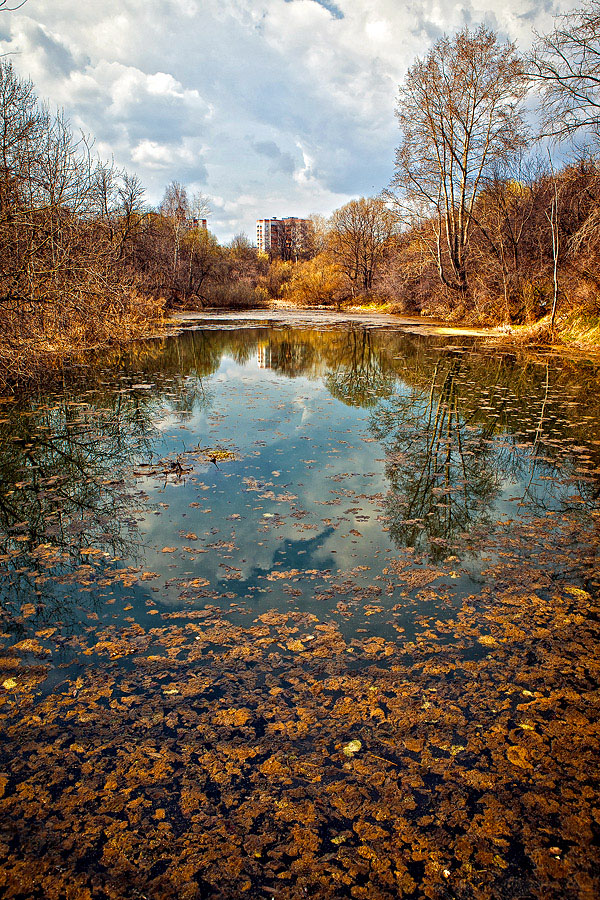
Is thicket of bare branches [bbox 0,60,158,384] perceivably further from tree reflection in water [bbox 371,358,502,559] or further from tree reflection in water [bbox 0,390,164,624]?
tree reflection in water [bbox 371,358,502,559]

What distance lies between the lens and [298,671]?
2863 millimetres

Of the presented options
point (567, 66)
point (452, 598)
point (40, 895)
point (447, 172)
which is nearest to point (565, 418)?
point (452, 598)

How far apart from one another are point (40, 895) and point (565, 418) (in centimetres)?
907

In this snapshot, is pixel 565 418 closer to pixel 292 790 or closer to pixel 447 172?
pixel 292 790

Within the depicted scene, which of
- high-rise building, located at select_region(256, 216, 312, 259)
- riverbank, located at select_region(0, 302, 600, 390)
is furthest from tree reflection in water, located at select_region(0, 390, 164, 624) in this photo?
high-rise building, located at select_region(256, 216, 312, 259)

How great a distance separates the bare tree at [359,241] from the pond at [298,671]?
4304 cm

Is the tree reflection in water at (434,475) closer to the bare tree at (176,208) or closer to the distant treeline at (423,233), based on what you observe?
the distant treeline at (423,233)

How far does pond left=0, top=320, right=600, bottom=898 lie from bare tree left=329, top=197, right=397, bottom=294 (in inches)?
1695

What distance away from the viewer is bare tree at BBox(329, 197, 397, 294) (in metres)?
45.1

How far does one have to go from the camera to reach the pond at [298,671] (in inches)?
Answer: 75.2

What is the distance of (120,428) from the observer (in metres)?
7.85

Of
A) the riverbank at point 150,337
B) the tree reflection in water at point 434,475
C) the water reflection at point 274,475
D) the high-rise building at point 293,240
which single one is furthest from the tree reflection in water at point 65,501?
the high-rise building at point 293,240

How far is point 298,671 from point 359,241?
157ft

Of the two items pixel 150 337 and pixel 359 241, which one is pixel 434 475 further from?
pixel 359 241
